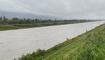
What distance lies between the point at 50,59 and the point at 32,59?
3109mm

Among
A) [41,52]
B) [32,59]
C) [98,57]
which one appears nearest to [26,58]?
[32,59]

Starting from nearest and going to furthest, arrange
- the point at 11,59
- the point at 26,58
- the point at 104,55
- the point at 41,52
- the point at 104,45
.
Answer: the point at 104,55 < the point at 104,45 < the point at 26,58 < the point at 11,59 < the point at 41,52

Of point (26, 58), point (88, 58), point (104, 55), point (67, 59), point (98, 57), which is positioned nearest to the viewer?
point (88, 58)

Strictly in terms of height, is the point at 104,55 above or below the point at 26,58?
above

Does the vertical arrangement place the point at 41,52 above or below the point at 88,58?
below

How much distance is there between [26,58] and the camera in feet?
96.7

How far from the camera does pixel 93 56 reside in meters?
19.0

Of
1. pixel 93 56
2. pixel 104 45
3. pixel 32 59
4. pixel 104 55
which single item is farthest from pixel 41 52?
pixel 93 56

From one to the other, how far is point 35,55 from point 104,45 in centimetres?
1020

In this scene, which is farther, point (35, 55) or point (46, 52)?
point (46, 52)

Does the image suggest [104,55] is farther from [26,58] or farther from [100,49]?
[26,58]

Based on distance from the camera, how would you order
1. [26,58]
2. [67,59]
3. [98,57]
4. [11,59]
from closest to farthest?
[98,57], [67,59], [26,58], [11,59]

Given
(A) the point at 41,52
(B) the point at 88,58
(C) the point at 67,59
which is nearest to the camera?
(B) the point at 88,58

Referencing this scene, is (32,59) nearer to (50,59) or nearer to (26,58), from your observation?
(26,58)
